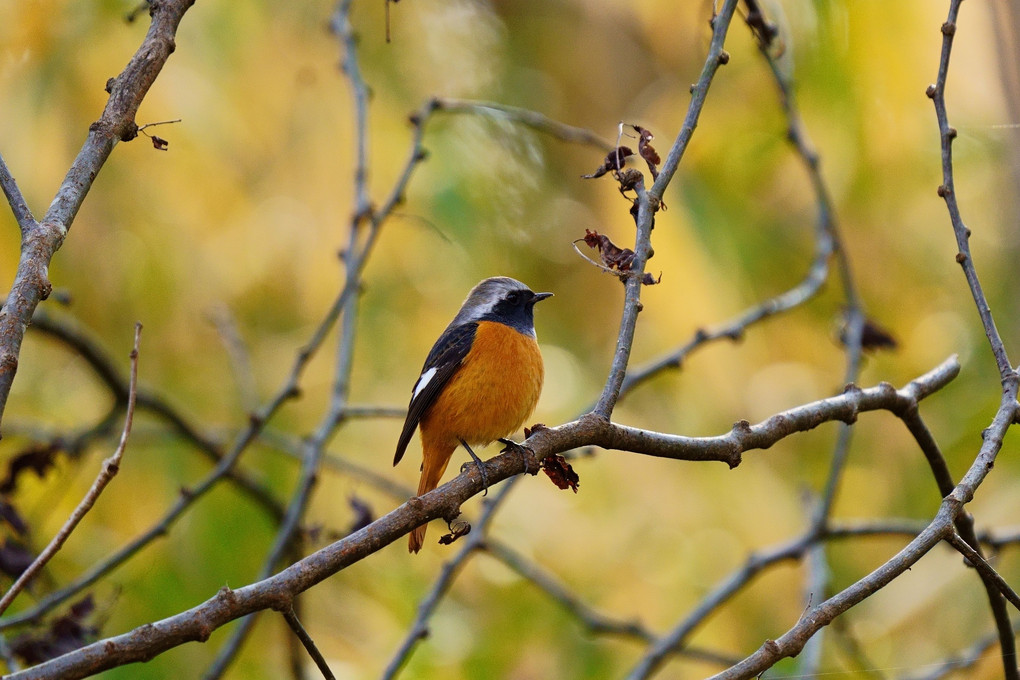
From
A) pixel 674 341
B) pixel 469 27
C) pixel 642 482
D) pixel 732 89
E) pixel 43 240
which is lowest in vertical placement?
pixel 43 240

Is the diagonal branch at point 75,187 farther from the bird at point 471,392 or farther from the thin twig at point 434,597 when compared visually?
the thin twig at point 434,597

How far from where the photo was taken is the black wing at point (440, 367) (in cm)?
338

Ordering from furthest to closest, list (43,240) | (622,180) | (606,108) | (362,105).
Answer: (606,108) < (362,105) < (622,180) < (43,240)

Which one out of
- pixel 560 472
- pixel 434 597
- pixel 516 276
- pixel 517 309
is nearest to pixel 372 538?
pixel 560 472

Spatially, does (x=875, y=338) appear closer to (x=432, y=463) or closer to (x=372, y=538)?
(x=432, y=463)

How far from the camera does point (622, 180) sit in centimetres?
238

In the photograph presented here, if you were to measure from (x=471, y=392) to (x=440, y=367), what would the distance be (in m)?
0.19

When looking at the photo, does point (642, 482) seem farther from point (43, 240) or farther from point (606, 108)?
point (43, 240)

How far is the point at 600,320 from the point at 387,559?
7.66 ft

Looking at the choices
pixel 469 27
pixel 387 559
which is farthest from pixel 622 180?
pixel 469 27

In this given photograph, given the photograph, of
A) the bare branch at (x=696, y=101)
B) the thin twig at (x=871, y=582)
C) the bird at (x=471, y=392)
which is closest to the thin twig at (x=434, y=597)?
the bird at (x=471, y=392)

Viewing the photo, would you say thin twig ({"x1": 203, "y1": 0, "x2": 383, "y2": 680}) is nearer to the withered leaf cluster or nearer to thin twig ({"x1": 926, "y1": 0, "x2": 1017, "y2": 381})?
the withered leaf cluster

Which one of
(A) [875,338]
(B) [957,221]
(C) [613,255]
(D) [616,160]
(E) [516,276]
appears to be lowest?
(C) [613,255]

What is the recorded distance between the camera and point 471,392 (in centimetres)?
337
